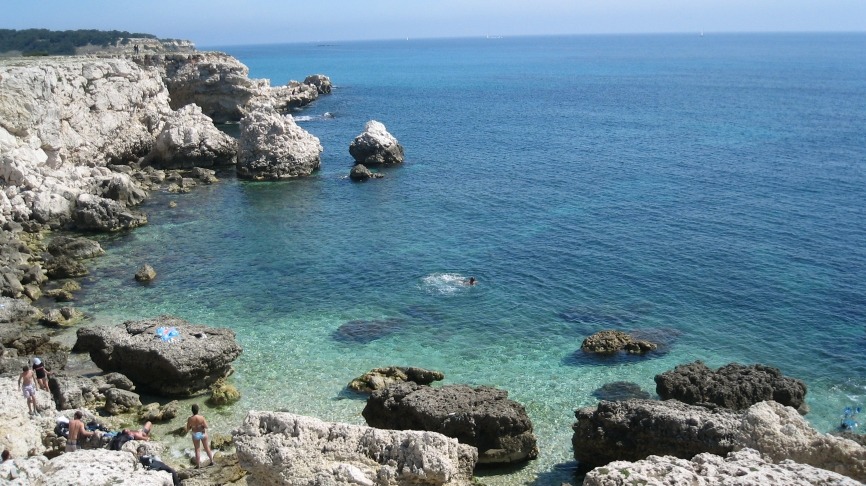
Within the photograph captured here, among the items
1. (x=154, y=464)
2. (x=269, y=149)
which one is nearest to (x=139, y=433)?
(x=154, y=464)

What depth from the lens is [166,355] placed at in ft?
103

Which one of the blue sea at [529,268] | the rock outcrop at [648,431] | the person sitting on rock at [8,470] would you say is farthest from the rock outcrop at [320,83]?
the person sitting on rock at [8,470]

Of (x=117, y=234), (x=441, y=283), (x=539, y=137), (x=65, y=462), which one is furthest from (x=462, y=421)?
(x=539, y=137)

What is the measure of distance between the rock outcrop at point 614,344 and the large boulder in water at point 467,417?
970 cm

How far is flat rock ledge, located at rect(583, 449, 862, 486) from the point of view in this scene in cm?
1580

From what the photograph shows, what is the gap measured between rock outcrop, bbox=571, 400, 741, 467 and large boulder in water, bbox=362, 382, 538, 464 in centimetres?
204

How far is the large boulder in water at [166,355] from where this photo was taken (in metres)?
31.6

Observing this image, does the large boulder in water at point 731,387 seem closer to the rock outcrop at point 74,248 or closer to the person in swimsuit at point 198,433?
the person in swimsuit at point 198,433

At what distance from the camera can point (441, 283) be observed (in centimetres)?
4616

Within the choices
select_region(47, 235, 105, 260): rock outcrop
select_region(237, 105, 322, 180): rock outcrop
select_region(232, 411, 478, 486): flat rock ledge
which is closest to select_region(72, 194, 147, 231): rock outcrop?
select_region(47, 235, 105, 260): rock outcrop

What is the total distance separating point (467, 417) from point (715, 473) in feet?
36.3

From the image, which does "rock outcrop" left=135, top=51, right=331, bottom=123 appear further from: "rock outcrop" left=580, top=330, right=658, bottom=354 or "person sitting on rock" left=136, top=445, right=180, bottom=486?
"person sitting on rock" left=136, top=445, right=180, bottom=486

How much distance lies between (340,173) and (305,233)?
19.7 meters

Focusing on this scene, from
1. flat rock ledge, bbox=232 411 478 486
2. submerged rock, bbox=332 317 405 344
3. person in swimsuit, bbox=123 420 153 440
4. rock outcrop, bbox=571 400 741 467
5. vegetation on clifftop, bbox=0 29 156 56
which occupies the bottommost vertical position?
submerged rock, bbox=332 317 405 344
